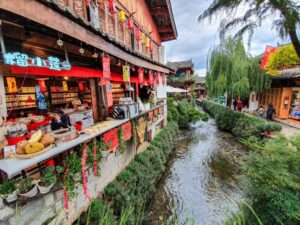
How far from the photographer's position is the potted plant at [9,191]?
74.4 inches

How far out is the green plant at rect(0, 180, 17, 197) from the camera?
74.3 inches

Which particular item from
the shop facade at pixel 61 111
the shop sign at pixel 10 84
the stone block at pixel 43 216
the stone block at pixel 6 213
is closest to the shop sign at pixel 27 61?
the shop facade at pixel 61 111

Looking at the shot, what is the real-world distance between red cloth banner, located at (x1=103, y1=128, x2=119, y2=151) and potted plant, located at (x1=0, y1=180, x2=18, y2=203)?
1657 millimetres

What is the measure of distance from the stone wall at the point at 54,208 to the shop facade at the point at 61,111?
12mm

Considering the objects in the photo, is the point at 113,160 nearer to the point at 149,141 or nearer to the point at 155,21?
the point at 149,141

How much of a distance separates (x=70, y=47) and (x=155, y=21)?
849cm

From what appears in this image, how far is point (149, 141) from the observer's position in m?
7.19

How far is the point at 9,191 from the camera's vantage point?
1.93 m

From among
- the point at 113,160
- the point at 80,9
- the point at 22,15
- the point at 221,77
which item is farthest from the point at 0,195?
the point at 221,77

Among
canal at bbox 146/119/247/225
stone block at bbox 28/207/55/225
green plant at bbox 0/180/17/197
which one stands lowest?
canal at bbox 146/119/247/225

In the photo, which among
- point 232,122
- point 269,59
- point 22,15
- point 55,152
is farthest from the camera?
point 232,122

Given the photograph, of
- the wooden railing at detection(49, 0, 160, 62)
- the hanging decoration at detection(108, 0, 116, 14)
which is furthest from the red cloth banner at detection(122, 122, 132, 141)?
the hanging decoration at detection(108, 0, 116, 14)

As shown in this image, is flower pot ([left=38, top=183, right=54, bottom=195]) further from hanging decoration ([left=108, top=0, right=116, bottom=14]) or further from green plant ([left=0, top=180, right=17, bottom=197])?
hanging decoration ([left=108, top=0, right=116, bottom=14])

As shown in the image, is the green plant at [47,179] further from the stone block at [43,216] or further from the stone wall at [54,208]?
the stone block at [43,216]
